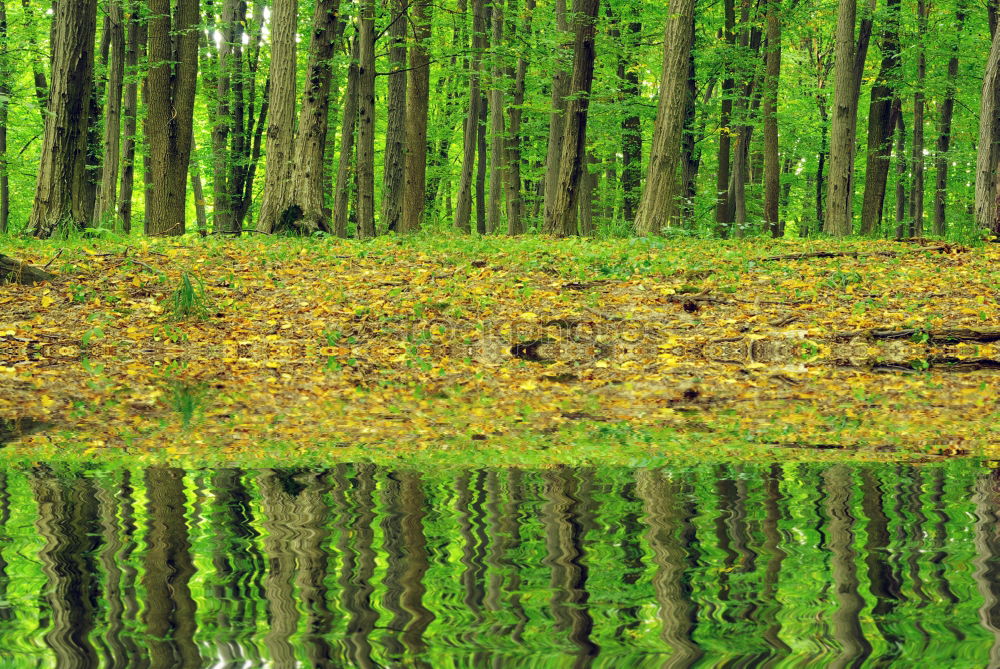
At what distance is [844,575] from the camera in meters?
2.68

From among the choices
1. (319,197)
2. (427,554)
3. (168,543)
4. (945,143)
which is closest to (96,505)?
(168,543)

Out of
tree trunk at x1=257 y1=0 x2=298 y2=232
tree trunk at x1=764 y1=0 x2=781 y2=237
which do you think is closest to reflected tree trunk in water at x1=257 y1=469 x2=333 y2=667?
tree trunk at x1=257 y1=0 x2=298 y2=232

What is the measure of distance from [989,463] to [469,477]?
2607 millimetres

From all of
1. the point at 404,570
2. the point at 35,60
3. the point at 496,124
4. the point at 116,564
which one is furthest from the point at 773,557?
the point at 35,60

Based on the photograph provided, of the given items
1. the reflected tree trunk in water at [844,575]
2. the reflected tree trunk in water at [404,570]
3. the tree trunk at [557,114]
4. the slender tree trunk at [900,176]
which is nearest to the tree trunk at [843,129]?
the tree trunk at [557,114]

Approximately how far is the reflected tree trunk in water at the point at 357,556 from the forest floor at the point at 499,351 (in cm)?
73

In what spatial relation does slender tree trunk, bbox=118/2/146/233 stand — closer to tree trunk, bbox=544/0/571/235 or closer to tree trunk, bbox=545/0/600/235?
tree trunk, bbox=544/0/571/235

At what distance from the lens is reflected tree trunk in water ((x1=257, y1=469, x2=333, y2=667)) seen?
216 cm

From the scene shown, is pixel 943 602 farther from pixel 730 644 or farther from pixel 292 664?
pixel 292 664

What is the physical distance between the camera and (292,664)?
202 cm

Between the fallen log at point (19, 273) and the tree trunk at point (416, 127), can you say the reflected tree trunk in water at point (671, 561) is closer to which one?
the fallen log at point (19, 273)

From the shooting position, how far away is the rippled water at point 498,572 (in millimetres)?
2119

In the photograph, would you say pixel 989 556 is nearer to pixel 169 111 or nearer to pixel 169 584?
pixel 169 584

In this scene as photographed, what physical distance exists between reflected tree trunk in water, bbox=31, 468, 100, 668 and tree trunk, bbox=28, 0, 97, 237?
10.5 metres
